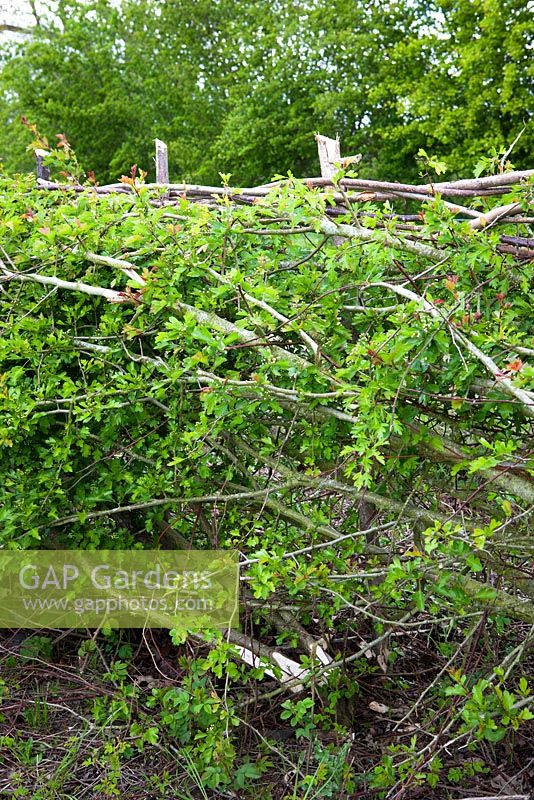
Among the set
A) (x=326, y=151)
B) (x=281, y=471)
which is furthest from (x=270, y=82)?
(x=281, y=471)

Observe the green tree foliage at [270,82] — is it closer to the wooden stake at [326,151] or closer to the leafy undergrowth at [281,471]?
the wooden stake at [326,151]

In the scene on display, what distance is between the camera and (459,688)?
2.14m

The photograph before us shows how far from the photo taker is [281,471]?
2.74 metres

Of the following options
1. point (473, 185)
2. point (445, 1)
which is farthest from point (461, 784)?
point (445, 1)

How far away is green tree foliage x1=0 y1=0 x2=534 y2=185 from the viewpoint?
17.3 m

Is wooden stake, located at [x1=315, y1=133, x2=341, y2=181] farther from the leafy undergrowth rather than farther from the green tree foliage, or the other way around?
the green tree foliage

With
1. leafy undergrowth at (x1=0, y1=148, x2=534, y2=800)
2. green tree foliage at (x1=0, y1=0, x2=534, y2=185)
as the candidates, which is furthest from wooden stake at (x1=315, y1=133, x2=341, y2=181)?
green tree foliage at (x1=0, y1=0, x2=534, y2=185)

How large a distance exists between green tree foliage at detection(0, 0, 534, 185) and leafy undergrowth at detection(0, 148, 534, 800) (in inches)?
573

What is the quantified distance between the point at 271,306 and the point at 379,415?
0.61 meters

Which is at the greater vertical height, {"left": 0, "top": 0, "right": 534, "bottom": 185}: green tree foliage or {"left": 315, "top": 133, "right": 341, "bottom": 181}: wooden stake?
{"left": 315, "top": 133, "right": 341, "bottom": 181}: wooden stake

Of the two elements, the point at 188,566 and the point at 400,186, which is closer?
the point at 400,186

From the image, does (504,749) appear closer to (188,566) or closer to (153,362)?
(188,566)

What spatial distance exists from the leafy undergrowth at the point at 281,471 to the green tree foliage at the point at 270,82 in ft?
47.8

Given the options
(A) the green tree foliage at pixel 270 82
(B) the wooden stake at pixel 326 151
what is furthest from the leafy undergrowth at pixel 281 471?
(A) the green tree foliage at pixel 270 82
